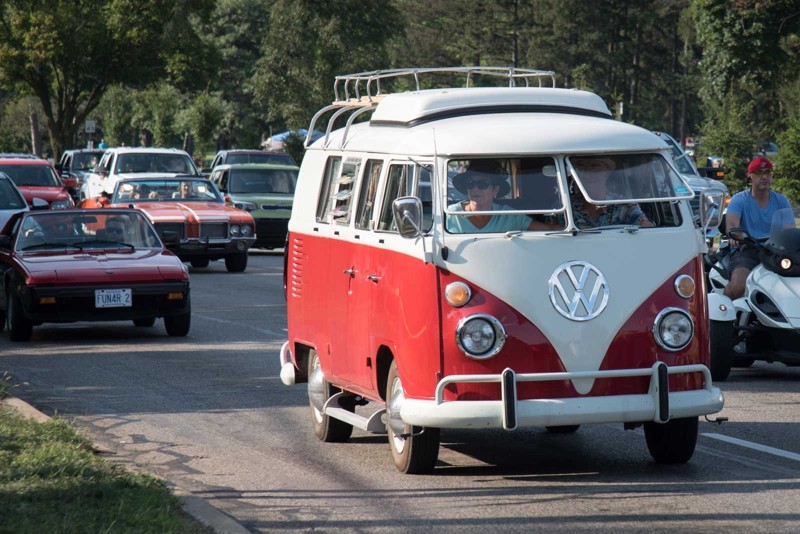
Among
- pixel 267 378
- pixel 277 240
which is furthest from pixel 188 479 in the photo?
pixel 277 240

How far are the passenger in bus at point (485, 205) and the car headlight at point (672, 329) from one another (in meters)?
0.82

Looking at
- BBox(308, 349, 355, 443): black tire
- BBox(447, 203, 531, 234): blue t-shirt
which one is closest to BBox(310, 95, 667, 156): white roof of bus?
BBox(447, 203, 531, 234): blue t-shirt

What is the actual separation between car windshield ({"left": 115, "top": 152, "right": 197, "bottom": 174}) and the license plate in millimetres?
15174

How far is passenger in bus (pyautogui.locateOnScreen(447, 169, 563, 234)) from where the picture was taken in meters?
8.42

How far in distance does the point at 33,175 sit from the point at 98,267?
1757 cm

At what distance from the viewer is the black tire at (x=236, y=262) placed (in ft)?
86.3

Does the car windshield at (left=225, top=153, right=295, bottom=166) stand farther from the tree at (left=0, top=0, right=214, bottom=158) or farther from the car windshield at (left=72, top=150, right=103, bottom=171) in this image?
the tree at (left=0, top=0, right=214, bottom=158)

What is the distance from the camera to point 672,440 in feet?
29.0

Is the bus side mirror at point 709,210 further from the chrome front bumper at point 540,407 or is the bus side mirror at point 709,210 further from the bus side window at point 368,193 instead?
the bus side window at point 368,193

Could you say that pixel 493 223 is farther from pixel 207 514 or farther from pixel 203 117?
pixel 203 117

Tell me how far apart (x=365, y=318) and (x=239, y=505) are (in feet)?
5.12

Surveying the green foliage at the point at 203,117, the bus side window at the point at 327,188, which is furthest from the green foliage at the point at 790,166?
the green foliage at the point at 203,117

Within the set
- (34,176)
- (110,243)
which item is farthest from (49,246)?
(34,176)

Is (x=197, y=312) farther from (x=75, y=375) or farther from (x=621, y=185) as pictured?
(x=621, y=185)
